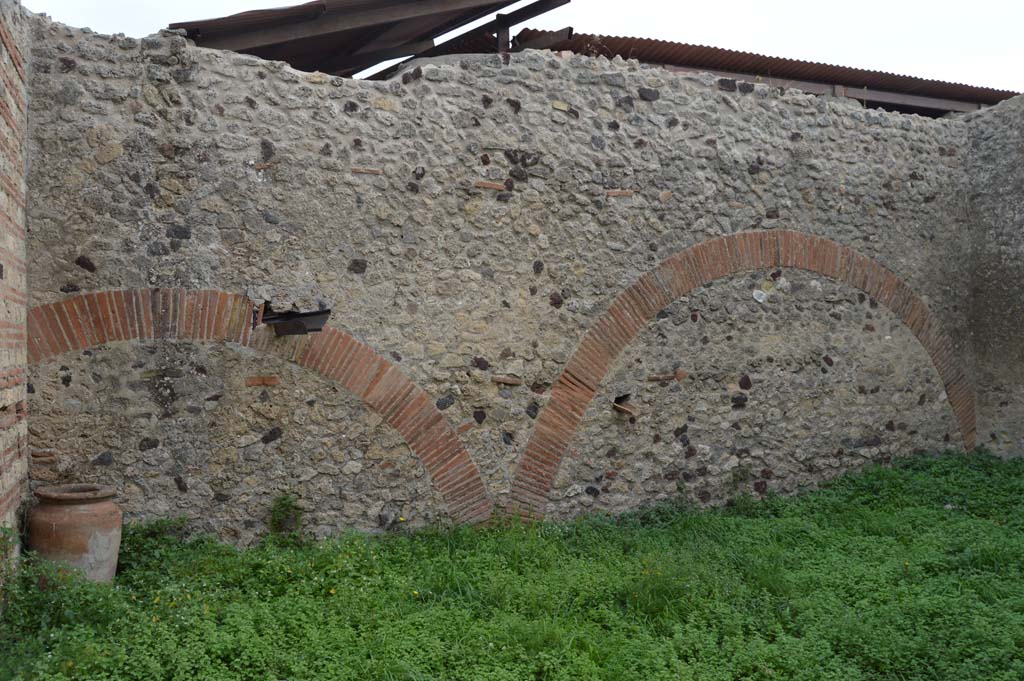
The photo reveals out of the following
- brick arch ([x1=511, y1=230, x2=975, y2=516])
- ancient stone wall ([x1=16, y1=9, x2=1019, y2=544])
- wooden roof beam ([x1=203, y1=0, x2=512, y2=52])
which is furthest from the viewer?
brick arch ([x1=511, y1=230, x2=975, y2=516])

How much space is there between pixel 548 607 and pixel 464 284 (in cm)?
241

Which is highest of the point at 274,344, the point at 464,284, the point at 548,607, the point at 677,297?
the point at 677,297

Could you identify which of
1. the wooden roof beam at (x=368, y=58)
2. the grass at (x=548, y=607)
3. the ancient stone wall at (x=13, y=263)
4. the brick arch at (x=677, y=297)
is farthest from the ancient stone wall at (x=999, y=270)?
the ancient stone wall at (x=13, y=263)

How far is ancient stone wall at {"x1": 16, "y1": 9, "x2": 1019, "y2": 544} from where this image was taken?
5078 mm

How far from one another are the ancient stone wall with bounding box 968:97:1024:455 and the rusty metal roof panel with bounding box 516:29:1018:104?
1.44m

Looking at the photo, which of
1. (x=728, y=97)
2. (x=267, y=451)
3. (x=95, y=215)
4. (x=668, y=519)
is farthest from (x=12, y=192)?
(x=728, y=97)

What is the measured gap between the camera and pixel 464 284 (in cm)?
608

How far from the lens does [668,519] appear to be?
21.9ft

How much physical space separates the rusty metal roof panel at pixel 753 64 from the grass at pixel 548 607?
4.78m

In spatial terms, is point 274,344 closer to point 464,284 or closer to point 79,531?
point 464,284

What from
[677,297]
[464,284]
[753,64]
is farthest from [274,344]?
[753,64]

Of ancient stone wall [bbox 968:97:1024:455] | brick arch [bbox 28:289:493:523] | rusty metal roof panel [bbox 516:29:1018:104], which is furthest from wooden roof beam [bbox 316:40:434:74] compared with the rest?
ancient stone wall [bbox 968:97:1024:455]

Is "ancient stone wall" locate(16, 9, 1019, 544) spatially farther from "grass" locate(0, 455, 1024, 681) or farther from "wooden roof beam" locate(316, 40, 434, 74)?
"wooden roof beam" locate(316, 40, 434, 74)

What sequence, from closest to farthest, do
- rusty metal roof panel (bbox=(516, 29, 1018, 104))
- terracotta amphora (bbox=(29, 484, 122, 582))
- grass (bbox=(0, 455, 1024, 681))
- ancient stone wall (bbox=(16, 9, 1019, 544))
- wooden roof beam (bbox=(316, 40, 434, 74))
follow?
grass (bbox=(0, 455, 1024, 681)) < terracotta amphora (bbox=(29, 484, 122, 582)) < ancient stone wall (bbox=(16, 9, 1019, 544)) < wooden roof beam (bbox=(316, 40, 434, 74)) < rusty metal roof panel (bbox=(516, 29, 1018, 104))
